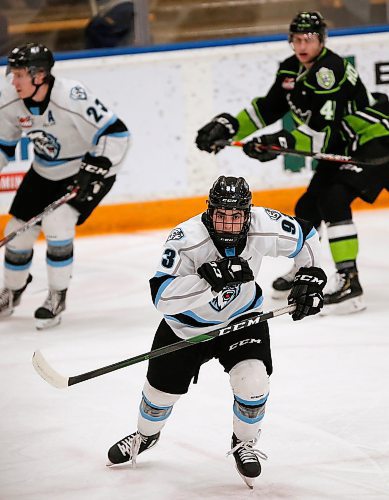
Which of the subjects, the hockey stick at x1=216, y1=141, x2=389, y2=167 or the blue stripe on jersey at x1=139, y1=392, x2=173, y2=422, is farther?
the hockey stick at x1=216, y1=141, x2=389, y2=167

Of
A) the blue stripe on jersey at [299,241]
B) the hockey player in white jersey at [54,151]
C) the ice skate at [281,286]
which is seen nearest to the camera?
the blue stripe on jersey at [299,241]

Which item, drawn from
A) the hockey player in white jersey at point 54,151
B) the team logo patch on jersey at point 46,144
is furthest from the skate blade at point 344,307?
the team logo patch on jersey at point 46,144

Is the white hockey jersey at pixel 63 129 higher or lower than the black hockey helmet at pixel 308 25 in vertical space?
lower

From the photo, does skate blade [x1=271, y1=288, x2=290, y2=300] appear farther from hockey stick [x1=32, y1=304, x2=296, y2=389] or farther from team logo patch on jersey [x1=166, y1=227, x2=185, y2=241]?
team logo patch on jersey [x1=166, y1=227, x2=185, y2=241]

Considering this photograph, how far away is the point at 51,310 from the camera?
169 inches

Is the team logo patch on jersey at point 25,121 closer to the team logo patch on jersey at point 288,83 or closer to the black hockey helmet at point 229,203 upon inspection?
the team logo patch on jersey at point 288,83

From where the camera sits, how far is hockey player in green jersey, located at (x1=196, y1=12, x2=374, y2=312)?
4.20 metres

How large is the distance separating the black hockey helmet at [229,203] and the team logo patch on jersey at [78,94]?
1668 millimetres

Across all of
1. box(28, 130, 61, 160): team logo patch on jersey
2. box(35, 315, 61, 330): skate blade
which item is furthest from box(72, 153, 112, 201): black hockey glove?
box(35, 315, 61, 330): skate blade

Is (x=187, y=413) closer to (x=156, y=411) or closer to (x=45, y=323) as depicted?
(x=156, y=411)

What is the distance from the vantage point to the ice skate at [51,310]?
428 cm

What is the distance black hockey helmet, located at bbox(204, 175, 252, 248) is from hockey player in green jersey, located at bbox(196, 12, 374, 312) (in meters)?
1.67

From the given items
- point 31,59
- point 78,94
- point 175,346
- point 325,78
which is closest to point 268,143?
point 325,78

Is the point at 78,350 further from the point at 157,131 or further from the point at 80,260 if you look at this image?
the point at 157,131
